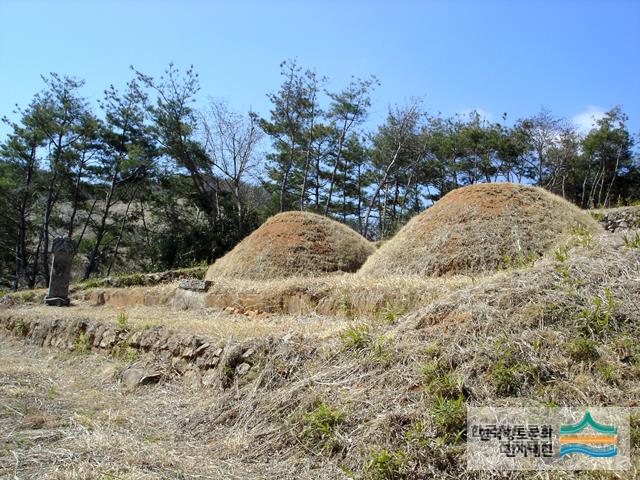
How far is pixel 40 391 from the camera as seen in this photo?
17.0 ft

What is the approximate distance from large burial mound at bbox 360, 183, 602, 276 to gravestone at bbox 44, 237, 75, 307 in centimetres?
860

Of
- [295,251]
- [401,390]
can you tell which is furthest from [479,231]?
[401,390]

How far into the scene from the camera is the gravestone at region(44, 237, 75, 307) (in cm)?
1245

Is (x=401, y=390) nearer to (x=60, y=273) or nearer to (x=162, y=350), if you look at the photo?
(x=162, y=350)

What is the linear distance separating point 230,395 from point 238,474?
119 centimetres

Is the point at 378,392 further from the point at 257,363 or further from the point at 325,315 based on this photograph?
the point at 325,315

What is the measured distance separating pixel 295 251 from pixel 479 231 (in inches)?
172

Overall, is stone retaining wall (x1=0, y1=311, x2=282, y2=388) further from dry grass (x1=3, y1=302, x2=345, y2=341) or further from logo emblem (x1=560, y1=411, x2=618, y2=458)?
logo emblem (x1=560, y1=411, x2=618, y2=458)

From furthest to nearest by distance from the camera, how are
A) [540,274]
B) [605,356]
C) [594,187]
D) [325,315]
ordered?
[594,187]
[325,315]
[540,274]
[605,356]

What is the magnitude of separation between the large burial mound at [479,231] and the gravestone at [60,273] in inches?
339

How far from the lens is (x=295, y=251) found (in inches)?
414

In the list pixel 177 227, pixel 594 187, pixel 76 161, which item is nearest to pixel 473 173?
pixel 594 187

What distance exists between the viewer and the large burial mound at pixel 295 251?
1020cm

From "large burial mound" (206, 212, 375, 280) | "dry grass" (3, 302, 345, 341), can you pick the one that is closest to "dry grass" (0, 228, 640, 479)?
"dry grass" (3, 302, 345, 341)
